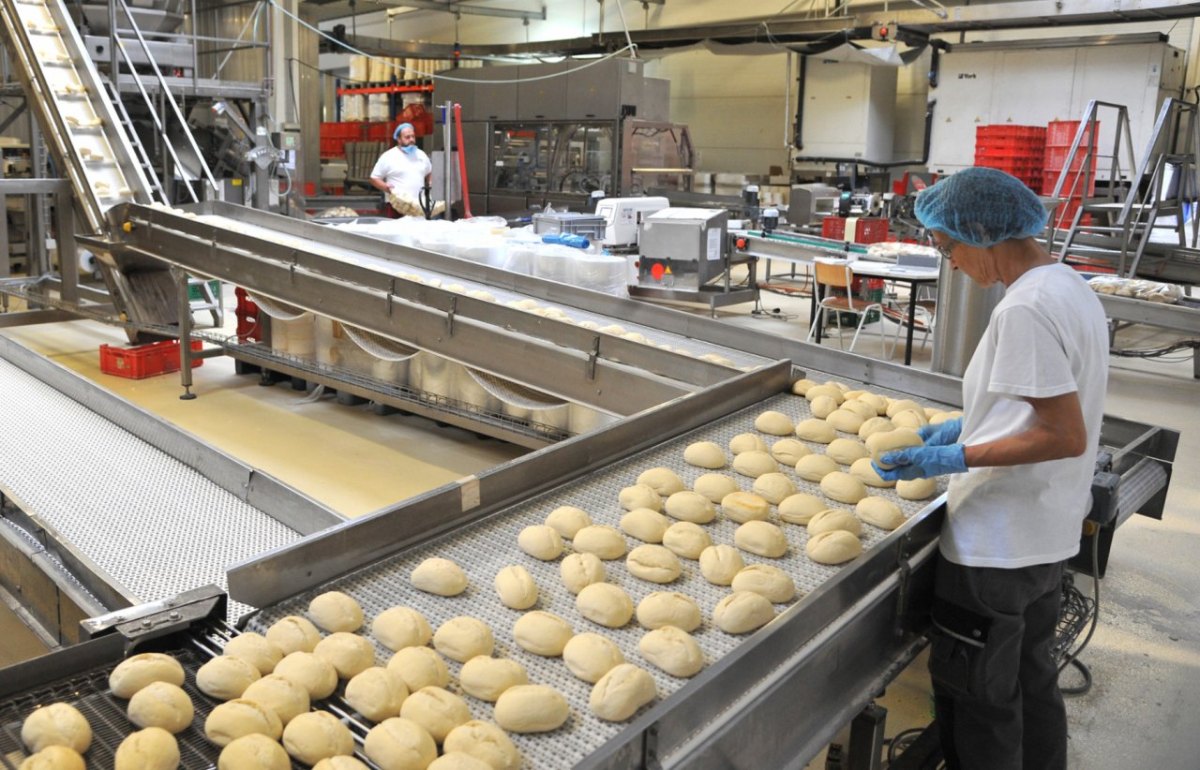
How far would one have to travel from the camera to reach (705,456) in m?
1.98

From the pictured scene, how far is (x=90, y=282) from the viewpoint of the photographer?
26.1 ft

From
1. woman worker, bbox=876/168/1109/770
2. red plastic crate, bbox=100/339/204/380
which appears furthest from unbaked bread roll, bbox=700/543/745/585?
red plastic crate, bbox=100/339/204/380

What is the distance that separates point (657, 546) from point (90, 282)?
7.78 metres

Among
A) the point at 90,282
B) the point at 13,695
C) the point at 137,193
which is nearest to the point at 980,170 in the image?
the point at 13,695

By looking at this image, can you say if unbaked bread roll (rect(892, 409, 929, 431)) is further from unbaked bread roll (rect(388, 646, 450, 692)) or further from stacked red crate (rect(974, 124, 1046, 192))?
stacked red crate (rect(974, 124, 1046, 192))

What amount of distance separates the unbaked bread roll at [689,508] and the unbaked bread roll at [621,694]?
0.51m

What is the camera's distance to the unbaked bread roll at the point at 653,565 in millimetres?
1573

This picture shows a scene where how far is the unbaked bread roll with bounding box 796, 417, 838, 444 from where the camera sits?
2.17 m

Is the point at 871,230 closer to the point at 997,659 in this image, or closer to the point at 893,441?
the point at 893,441

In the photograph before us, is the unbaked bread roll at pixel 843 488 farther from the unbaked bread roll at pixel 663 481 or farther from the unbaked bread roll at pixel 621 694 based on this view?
the unbaked bread roll at pixel 621 694

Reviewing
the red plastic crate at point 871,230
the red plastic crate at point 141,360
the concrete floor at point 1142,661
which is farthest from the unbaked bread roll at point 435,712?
the red plastic crate at point 871,230

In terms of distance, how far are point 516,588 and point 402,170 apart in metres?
6.62

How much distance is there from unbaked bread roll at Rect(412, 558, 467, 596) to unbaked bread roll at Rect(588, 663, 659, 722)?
310 mm

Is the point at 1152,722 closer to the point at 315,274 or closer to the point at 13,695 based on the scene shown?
the point at 13,695
